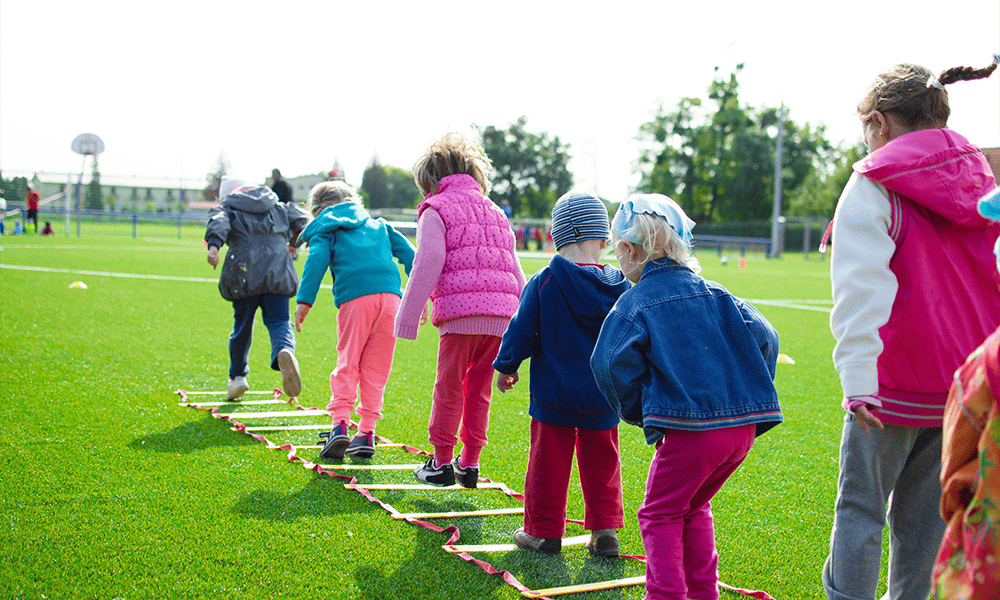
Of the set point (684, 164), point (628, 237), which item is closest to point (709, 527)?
point (628, 237)

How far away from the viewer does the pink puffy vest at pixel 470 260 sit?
412 centimetres

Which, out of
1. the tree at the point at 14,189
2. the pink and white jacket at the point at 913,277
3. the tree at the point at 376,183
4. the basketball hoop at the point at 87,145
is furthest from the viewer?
the tree at the point at 376,183

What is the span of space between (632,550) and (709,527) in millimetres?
783

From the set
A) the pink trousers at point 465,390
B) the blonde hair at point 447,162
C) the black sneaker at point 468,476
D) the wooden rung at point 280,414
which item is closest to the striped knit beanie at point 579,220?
the pink trousers at point 465,390

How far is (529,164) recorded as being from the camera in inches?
3071

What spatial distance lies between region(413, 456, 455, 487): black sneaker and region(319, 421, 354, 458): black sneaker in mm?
608

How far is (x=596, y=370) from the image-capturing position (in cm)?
270

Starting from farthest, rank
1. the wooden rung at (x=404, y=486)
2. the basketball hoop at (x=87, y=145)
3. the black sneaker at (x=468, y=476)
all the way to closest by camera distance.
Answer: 1. the basketball hoop at (x=87, y=145)
2. the black sneaker at (x=468, y=476)
3. the wooden rung at (x=404, y=486)

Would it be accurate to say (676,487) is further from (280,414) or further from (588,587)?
(280,414)

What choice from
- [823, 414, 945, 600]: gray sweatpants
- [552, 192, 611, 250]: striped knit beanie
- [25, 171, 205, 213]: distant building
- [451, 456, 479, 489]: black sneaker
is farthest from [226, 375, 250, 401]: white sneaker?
[25, 171, 205, 213]: distant building

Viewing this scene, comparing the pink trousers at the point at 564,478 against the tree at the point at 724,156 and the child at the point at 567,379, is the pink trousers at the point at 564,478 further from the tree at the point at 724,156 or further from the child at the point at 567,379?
the tree at the point at 724,156

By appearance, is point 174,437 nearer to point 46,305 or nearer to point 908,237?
point 908,237

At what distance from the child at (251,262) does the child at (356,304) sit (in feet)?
3.65

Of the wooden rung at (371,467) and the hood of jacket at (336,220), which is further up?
the hood of jacket at (336,220)
